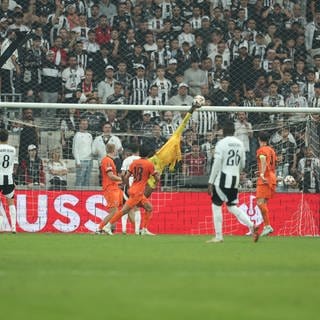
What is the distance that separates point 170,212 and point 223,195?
19.4 ft

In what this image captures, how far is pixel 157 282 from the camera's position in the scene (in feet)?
33.1

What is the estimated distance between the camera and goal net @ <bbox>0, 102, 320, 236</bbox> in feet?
77.3

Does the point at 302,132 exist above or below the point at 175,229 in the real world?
above

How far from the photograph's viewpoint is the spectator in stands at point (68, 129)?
24.0 metres

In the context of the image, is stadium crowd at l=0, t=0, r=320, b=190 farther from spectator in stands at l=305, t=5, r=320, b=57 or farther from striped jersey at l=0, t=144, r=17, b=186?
striped jersey at l=0, t=144, r=17, b=186

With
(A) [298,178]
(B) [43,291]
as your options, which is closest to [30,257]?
(B) [43,291]

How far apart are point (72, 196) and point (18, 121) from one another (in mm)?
2261

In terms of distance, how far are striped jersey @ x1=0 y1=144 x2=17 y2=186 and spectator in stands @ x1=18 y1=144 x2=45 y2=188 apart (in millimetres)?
2216

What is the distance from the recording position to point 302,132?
24.8 m

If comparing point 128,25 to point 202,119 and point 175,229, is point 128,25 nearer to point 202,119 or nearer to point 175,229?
point 202,119

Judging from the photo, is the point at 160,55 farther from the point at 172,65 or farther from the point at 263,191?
the point at 263,191

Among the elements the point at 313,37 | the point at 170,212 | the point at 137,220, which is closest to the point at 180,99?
the point at 170,212

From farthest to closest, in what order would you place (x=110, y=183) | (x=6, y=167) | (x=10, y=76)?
(x=10, y=76) < (x=110, y=183) < (x=6, y=167)

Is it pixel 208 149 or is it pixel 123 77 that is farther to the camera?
pixel 123 77
